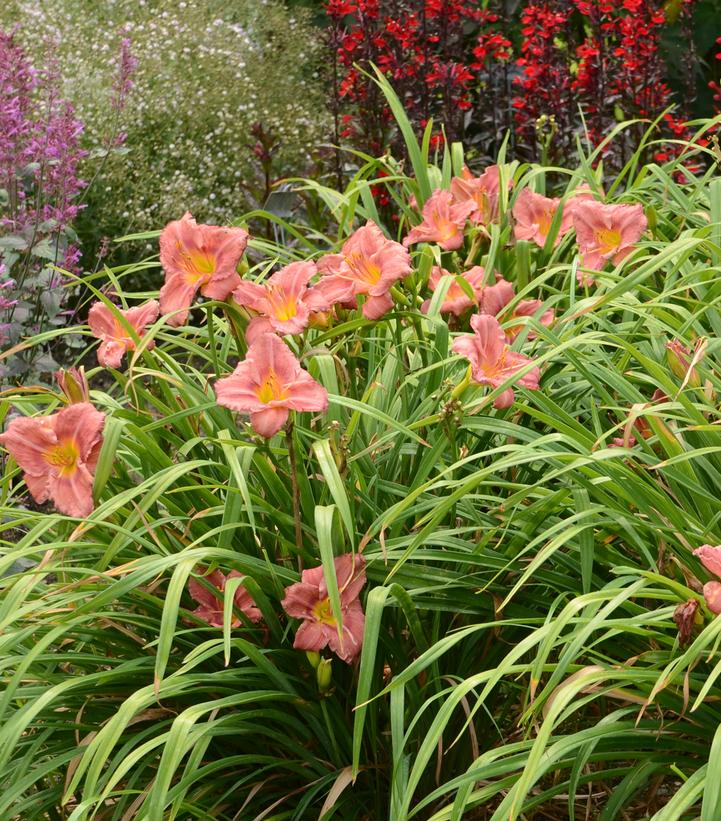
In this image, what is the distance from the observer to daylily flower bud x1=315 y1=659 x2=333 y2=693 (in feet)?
5.71

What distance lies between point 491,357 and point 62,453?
2.19 ft

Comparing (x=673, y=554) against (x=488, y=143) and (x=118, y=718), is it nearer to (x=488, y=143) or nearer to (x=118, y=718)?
(x=118, y=718)

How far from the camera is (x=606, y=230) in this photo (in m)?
2.22

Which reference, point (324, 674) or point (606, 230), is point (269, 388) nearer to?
point (324, 674)

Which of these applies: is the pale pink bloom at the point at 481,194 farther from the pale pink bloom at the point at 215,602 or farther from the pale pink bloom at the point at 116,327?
the pale pink bloom at the point at 215,602

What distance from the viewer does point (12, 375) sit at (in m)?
3.37

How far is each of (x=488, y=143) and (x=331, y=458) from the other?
11.9 feet

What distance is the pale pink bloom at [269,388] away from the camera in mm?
1638

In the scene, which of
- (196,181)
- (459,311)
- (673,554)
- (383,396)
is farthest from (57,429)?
(196,181)

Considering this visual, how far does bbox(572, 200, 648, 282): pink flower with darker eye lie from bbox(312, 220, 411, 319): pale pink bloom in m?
0.43

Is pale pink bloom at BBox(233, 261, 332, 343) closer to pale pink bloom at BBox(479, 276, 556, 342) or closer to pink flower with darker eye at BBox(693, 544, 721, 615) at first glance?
pale pink bloom at BBox(479, 276, 556, 342)

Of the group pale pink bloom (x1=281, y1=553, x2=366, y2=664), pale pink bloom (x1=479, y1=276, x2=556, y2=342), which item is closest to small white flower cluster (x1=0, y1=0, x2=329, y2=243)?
pale pink bloom (x1=479, y1=276, x2=556, y2=342)

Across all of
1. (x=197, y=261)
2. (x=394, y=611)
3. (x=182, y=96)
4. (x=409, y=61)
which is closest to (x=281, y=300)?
(x=197, y=261)

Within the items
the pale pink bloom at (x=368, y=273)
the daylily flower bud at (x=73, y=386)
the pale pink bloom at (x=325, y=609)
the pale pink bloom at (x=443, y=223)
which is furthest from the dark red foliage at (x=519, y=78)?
the pale pink bloom at (x=325, y=609)
